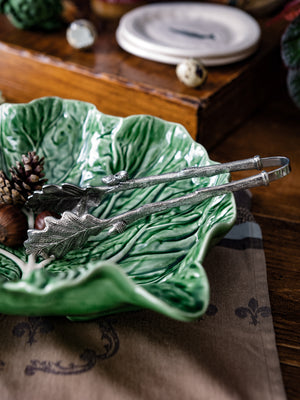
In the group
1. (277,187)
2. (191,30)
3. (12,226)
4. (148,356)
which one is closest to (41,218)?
(12,226)

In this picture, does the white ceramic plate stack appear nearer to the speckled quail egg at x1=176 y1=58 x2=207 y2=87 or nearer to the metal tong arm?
the speckled quail egg at x1=176 y1=58 x2=207 y2=87

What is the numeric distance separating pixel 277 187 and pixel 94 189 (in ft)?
0.75

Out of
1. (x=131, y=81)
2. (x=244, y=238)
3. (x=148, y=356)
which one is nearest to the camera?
A: (x=148, y=356)

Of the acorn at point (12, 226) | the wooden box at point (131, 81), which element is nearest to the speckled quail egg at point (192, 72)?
the wooden box at point (131, 81)

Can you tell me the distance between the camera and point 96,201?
406mm

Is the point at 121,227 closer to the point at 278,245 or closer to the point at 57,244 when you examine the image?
the point at 57,244

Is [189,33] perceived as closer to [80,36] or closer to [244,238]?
[80,36]

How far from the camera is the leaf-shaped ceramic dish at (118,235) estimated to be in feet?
0.86

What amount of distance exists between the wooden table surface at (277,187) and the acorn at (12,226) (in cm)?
22

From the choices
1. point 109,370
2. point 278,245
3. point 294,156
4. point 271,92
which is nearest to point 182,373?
point 109,370

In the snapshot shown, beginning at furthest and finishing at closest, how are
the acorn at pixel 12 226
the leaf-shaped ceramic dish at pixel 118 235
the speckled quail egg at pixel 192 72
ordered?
the speckled quail egg at pixel 192 72, the acorn at pixel 12 226, the leaf-shaped ceramic dish at pixel 118 235

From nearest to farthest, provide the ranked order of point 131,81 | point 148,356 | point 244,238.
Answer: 1. point 148,356
2. point 244,238
3. point 131,81

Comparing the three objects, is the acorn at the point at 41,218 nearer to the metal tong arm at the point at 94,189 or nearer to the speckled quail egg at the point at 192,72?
the metal tong arm at the point at 94,189

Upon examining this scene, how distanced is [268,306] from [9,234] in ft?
0.73
